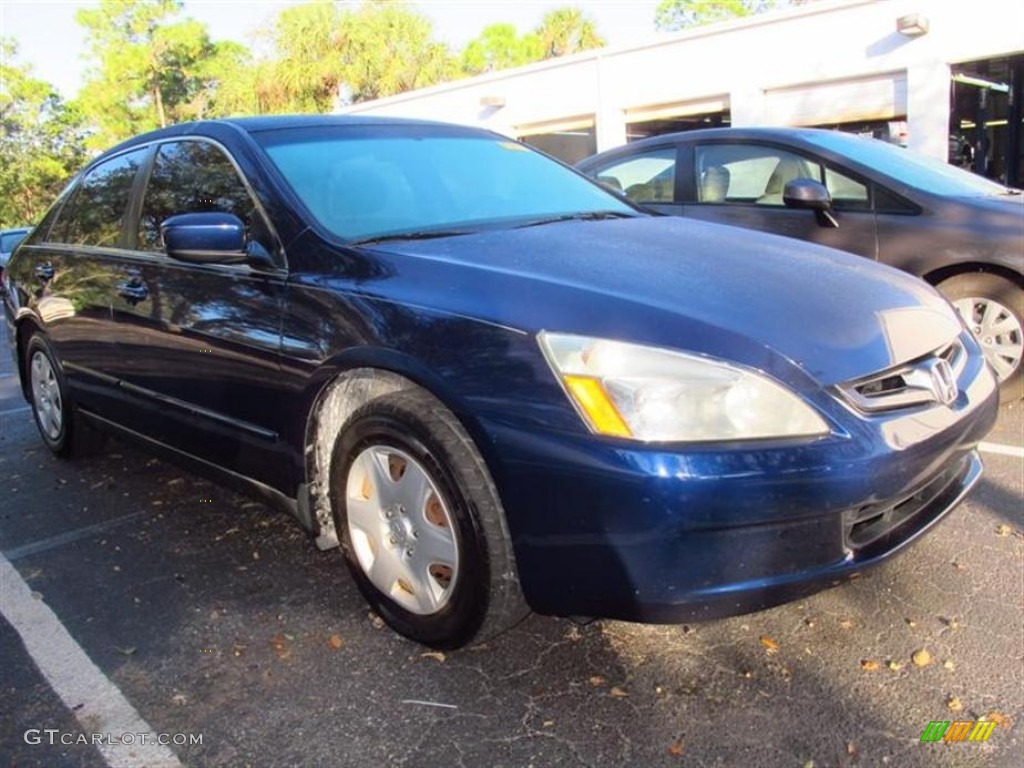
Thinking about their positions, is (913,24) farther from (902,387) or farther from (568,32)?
(568,32)

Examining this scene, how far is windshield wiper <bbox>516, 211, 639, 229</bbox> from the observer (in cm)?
316

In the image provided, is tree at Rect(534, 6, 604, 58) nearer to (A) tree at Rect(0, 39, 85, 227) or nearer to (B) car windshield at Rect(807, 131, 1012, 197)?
(A) tree at Rect(0, 39, 85, 227)

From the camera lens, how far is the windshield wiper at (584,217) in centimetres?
316

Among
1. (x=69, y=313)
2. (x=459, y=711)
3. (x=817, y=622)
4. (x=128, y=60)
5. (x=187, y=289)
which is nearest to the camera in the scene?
(x=459, y=711)

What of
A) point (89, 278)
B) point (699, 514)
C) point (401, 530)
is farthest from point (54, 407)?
point (699, 514)

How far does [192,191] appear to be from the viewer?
3461 millimetres

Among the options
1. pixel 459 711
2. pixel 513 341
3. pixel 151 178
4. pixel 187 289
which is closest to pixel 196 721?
pixel 459 711

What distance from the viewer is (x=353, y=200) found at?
120 inches

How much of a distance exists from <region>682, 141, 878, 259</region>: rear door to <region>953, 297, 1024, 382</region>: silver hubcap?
62cm

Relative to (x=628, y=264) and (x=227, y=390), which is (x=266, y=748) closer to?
(x=227, y=390)

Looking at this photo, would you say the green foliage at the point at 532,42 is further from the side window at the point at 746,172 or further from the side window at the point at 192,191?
the side window at the point at 192,191

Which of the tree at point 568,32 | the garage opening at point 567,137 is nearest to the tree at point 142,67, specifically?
the tree at point 568,32

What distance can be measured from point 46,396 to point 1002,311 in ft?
16.9

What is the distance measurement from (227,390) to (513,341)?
1.32m
